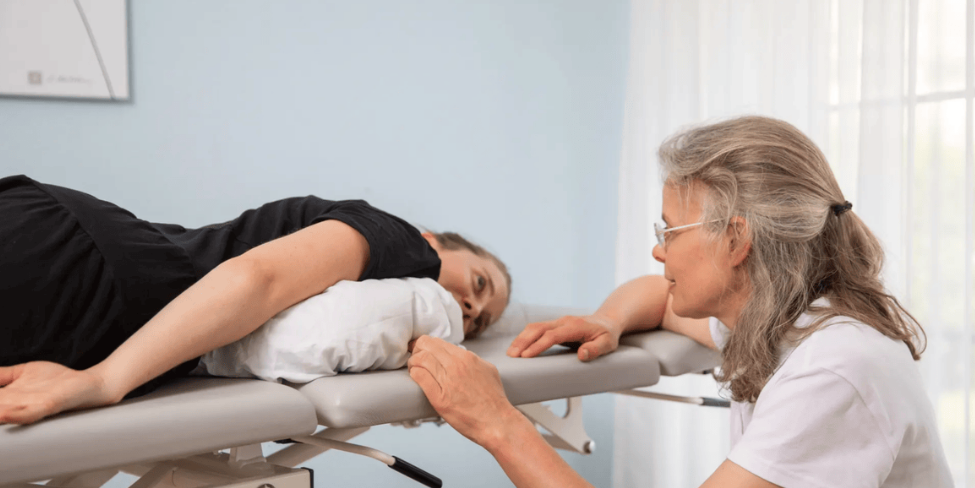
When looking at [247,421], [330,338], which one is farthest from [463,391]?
[247,421]

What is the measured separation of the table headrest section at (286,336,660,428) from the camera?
0.99 metres

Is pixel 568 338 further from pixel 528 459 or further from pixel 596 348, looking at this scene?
pixel 528 459

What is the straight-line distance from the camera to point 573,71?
312 centimetres

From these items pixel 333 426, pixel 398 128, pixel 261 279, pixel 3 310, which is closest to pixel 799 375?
pixel 333 426

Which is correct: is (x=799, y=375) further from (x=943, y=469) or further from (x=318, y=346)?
(x=318, y=346)

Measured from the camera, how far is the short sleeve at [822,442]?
3.08 ft

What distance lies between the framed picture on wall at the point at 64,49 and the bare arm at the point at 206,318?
1.46 m

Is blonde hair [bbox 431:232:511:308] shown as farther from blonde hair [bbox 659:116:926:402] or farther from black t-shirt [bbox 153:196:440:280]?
blonde hair [bbox 659:116:926:402]

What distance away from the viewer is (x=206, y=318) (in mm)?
987

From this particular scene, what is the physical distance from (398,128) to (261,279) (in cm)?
177

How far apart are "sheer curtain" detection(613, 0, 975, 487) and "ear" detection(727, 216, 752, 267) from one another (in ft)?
2.77

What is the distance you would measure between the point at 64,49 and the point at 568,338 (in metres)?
1.82

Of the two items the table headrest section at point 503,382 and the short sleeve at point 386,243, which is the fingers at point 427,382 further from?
the short sleeve at point 386,243

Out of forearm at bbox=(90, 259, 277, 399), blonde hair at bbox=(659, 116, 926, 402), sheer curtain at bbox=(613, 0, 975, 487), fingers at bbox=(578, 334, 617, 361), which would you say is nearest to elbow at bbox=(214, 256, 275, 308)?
forearm at bbox=(90, 259, 277, 399)
